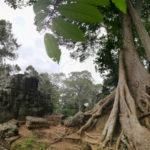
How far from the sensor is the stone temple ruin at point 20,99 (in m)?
5.39

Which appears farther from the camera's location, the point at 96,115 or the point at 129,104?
the point at 96,115

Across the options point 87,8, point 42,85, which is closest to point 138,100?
point 87,8

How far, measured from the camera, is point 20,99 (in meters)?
5.82

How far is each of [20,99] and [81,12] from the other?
6078 millimetres

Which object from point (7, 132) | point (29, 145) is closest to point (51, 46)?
point (29, 145)

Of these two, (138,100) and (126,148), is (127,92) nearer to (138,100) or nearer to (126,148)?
(138,100)

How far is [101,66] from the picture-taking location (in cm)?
440

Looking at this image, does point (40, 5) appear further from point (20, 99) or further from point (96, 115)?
point (20, 99)

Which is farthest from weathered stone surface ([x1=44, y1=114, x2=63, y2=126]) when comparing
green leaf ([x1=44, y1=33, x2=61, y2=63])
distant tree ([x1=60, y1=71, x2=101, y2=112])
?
distant tree ([x1=60, y1=71, x2=101, y2=112])

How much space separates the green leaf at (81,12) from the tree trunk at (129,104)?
221 cm

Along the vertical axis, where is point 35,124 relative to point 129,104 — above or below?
below

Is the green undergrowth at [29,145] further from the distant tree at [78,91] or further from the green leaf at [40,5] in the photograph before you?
the distant tree at [78,91]

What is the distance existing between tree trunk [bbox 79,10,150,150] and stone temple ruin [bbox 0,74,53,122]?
3356 millimetres

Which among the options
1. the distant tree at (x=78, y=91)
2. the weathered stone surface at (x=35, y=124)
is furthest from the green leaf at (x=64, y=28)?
the distant tree at (x=78, y=91)
